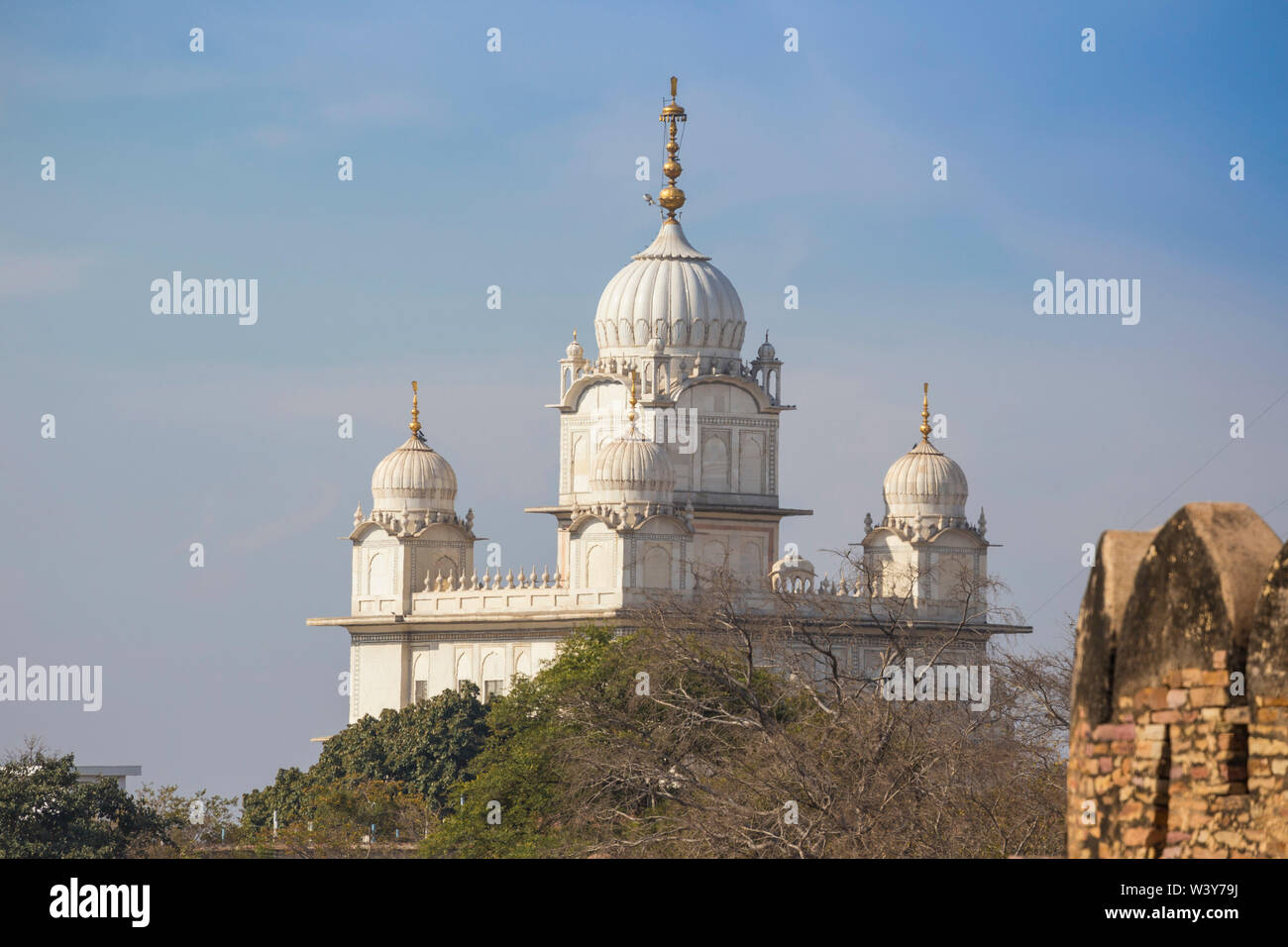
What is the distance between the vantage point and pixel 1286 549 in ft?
42.9

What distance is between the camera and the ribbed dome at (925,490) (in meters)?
67.7

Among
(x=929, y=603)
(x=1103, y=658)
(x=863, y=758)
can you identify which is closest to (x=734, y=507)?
(x=929, y=603)

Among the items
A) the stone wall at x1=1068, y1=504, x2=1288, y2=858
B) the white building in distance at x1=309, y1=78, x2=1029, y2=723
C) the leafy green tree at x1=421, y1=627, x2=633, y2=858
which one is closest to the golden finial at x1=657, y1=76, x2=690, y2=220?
the white building in distance at x1=309, y1=78, x2=1029, y2=723

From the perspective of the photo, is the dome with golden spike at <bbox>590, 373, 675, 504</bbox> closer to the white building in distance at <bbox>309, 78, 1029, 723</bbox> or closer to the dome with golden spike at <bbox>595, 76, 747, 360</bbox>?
the white building in distance at <bbox>309, 78, 1029, 723</bbox>

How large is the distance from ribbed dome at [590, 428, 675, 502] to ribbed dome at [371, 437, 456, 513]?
6062 millimetres

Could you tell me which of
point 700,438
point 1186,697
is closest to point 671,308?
point 700,438

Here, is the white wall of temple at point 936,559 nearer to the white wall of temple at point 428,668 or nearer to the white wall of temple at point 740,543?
the white wall of temple at point 740,543

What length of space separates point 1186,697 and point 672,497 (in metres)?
49.0

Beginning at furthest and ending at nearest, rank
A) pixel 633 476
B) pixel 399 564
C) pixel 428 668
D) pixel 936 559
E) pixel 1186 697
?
pixel 936 559
pixel 399 564
pixel 428 668
pixel 633 476
pixel 1186 697

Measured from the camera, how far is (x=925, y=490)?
222ft

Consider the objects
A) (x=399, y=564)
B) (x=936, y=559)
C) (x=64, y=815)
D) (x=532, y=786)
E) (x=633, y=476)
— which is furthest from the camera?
(x=936, y=559)

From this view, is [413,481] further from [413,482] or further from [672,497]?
[672,497]

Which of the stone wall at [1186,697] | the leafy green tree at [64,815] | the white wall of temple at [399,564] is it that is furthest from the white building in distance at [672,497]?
the stone wall at [1186,697]

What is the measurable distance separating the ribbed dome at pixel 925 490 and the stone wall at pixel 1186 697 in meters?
53.3
